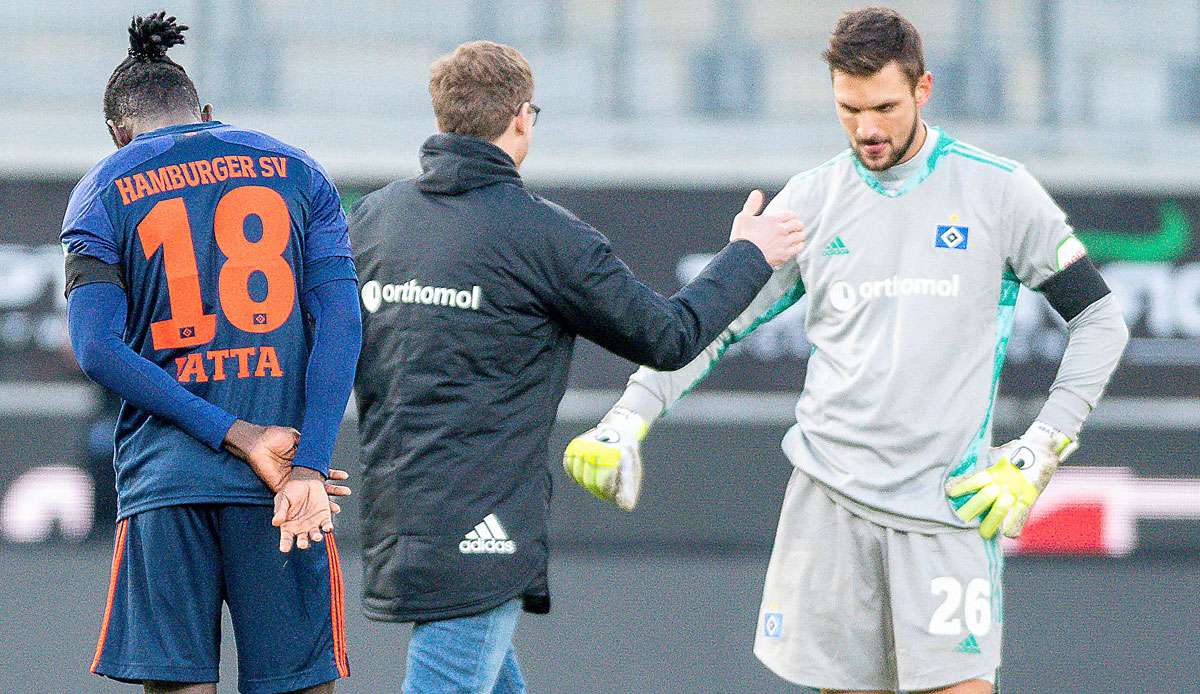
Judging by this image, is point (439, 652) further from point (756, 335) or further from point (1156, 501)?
point (1156, 501)

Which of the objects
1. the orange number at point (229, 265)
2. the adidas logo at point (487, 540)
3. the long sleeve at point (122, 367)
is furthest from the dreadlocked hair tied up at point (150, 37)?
the adidas logo at point (487, 540)

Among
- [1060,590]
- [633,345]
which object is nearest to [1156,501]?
[1060,590]

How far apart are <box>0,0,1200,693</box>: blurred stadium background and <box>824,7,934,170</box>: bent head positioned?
3.85 metres

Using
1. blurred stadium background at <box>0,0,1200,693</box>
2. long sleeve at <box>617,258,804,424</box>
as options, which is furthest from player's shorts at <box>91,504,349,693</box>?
blurred stadium background at <box>0,0,1200,693</box>

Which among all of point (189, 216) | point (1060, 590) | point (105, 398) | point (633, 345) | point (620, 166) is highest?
point (189, 216)

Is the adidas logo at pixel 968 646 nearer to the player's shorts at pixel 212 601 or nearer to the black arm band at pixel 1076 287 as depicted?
the black arm band at pixel 1076 287

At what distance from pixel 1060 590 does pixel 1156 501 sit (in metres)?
1.06

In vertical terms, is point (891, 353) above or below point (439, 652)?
above

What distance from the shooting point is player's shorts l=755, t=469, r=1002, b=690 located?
3.15 meters

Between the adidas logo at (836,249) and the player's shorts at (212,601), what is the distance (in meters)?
1.14

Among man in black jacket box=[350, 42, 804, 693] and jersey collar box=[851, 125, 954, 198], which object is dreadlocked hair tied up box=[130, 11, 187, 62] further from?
jersey collar box=[851, 125, 954, 198]

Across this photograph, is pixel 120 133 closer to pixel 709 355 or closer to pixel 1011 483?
pixel 709 355

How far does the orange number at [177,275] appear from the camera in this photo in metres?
2.81

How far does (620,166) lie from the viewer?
26.5ft
